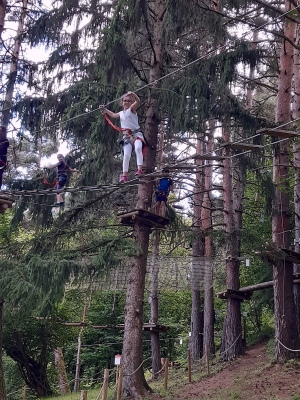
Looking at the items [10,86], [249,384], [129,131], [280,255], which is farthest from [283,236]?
[10,86]

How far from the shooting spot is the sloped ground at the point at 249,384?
757cm

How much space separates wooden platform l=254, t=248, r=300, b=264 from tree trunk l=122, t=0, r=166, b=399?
2.09 metres

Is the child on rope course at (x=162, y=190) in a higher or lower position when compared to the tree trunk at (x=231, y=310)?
higher

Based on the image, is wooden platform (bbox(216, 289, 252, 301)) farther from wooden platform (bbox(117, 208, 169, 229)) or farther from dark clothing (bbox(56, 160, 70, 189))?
dark clothing (bbox(56, 160, 70, 189))

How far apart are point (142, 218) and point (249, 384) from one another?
3380 mm

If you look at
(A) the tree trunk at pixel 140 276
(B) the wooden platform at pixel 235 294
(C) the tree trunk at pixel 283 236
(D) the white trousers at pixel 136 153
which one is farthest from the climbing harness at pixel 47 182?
(B) the wooden platform at pixel 235 294

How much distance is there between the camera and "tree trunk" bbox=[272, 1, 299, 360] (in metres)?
8.83

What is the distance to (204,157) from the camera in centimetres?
627

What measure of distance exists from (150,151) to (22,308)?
3527mm

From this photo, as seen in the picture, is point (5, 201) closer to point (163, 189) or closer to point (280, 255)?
point (163, 189)

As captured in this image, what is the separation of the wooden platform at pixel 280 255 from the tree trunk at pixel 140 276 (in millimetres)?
2089

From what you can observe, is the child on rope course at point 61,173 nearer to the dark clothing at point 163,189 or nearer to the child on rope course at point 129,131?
the dark clothing at point 163,189

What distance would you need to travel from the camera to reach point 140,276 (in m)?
8.41

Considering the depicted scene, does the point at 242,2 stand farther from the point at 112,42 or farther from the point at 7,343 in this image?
the point at 7,343
